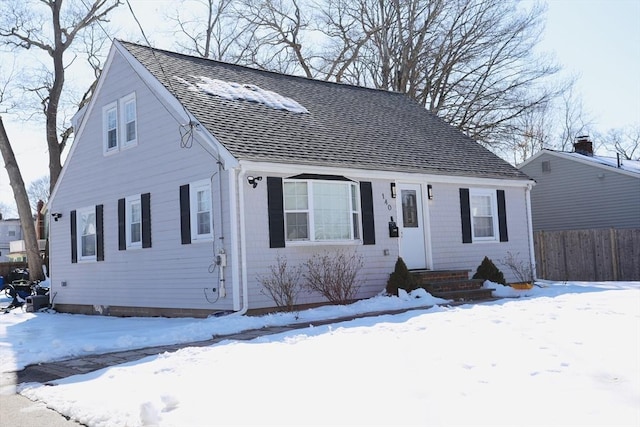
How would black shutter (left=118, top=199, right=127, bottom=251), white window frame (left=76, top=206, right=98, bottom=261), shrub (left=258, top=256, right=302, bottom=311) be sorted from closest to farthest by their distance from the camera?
shrub (left=258, top=256, right=302, bottom=311) → black shutter (left=118, top=199, right=127, bottom=251) → white window frame (left=76, top=206, right=98, bottom=261)

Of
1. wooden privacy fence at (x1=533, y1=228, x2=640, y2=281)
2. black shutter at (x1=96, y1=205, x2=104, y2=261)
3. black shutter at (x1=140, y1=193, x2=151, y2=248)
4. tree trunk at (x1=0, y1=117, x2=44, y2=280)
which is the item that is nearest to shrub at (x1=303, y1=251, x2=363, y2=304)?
black shutter at (x1=140, y1=193, x2=151, y2=248)

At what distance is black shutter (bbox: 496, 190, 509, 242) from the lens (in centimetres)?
1655

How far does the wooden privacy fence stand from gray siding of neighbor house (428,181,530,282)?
4.40 meters

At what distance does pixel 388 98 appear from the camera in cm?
1988

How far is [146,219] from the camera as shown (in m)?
14.2

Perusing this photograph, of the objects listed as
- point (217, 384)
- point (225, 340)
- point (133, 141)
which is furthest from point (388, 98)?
point (217, 384)

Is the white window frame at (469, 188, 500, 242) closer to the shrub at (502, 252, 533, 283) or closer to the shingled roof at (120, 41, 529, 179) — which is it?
the shingled roof at (120, 41, 529, 179)

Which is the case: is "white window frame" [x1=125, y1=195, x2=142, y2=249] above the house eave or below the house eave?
below

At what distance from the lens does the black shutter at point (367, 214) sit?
536 inches

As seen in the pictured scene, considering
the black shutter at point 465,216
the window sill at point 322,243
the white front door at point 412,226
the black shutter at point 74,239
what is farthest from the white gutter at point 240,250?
the black shutter at point 74,239

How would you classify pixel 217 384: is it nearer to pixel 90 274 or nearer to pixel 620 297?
pixel 620 297

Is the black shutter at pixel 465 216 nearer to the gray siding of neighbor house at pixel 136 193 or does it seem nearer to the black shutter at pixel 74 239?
the gray siding of neighbor house at pixel 136 193

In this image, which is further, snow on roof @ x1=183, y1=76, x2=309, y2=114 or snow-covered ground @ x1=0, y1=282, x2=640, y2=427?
snow on roof @ x1=183, y1=76, x2=309, y2=114

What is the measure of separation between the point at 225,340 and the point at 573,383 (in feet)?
15.9
